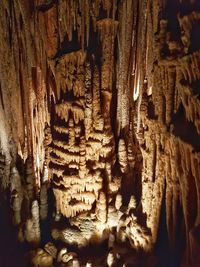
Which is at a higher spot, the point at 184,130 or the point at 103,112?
the point at 103,112

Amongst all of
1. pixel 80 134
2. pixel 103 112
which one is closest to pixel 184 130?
pixel 103 112

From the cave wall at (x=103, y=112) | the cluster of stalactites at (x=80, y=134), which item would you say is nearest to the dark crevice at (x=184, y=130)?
the cave wall at (x=103, y=112)

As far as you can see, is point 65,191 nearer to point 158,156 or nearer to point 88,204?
point 88,204

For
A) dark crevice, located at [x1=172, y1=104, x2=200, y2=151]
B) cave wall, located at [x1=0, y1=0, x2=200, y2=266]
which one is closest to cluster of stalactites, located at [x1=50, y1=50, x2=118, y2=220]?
cave wall, located at [x1=0, y1=0, x2=200, y2=266]

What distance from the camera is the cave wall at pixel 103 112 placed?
507cm

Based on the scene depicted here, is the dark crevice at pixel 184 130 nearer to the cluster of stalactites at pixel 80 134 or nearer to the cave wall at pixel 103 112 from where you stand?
the cave wall at pixel 103 112

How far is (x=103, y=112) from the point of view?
6430 mm

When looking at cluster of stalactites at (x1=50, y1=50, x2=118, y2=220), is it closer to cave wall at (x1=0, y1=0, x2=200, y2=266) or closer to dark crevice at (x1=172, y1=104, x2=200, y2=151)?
cave wall at (x1=0, y1=0, x2=200, y2=266)

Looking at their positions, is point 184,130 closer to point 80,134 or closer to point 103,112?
point 103,112

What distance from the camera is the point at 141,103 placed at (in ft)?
19.3

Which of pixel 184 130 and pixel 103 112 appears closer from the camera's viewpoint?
pixel 184 130

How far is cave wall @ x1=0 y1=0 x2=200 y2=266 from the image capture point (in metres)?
5.07

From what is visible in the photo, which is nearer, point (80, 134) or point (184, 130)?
point (184, 130)

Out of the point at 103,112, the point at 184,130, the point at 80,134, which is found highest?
the point at 103,112
